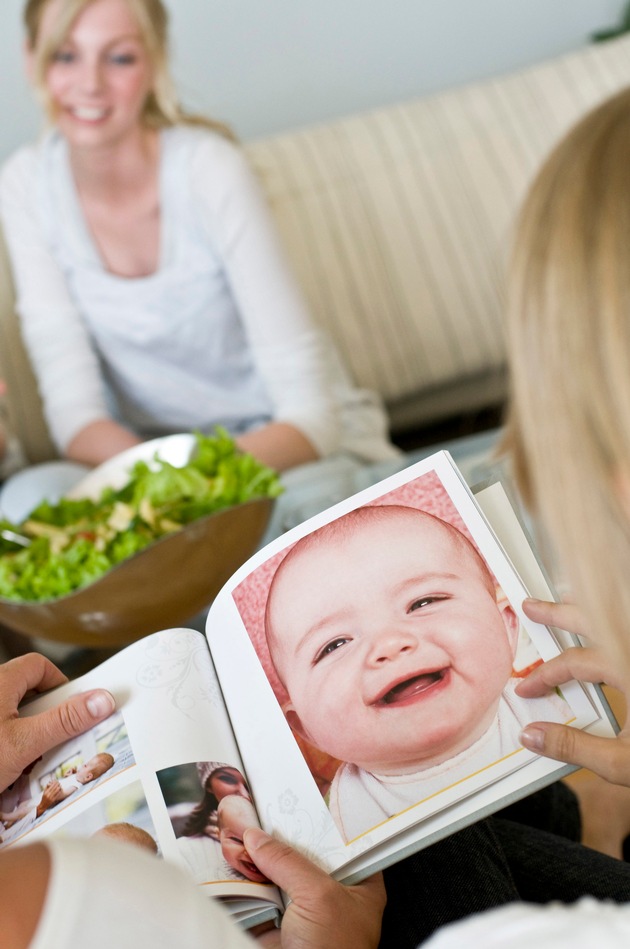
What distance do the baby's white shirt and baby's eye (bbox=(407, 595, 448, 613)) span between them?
8cm

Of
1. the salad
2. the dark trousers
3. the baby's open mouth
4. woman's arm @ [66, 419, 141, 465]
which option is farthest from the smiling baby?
woman's arm @ [66, 419, 141, 465]

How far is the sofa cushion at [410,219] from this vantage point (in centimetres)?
177

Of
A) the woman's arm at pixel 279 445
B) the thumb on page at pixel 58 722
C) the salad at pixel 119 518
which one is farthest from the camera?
the woman's arm at pixel 279 445

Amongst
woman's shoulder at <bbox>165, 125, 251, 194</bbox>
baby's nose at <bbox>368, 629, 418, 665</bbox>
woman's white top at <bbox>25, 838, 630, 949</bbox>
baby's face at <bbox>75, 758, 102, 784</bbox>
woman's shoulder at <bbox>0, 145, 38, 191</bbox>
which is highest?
woman's shoulder at <bbox>0, 145, 38, 191</bbox>

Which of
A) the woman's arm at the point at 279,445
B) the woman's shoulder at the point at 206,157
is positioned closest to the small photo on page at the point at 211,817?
the woman's arm at the point at 279,445

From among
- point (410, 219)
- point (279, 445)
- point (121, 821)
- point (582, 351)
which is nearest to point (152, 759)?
point (121, 821)

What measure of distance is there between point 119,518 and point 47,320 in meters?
0.69

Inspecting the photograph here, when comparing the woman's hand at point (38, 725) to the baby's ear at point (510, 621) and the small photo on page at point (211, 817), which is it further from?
the baby's ear at point (510, 621)

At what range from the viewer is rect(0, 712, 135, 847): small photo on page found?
2.02ft

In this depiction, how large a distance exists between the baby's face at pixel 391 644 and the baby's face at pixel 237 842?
7 centimetres

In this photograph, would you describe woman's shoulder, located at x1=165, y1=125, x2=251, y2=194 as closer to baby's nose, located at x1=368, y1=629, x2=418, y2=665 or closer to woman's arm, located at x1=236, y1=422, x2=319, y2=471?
woman's arm, located at x1=236, y1=422, x2=319, y2=471

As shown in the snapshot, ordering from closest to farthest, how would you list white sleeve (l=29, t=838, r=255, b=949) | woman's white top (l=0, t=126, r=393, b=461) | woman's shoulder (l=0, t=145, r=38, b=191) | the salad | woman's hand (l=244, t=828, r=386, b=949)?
white sleeve (l=29, t=838, r=255, b=949), woman's hand (l=244, t=828, r=386, b=949), the salad, woman's white top (l=0, t=126, r=393, b=461), woman's shoulder (l=0, t=145, r=38, b=191)

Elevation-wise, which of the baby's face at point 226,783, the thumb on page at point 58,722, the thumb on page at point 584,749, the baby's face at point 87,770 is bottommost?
the thumb on page at point 584,749

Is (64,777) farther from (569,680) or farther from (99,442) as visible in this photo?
(99,442)
